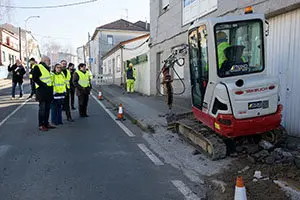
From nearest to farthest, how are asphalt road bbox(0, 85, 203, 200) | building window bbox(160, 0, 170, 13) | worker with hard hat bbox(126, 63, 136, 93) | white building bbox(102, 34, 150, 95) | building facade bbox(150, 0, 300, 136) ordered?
1. asphalt road bbox(0, 85, 203, 200)
2. building facade bbox(150, 0, 300, 136)
3. building window bbox(160, 0, 170, 13)
4. white building bbox(102, 34, 150, 95)
5. worker with hard hat bbox(126, 63, 136, 93)

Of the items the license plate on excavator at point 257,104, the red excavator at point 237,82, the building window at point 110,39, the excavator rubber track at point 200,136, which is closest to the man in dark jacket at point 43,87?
the excavator rubber track at point 200,136

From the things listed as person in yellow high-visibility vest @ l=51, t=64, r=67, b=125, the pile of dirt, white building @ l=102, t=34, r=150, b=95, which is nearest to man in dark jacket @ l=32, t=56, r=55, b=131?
person in yellow high-visibility vest @ l=51, t=64, r=67, b=125

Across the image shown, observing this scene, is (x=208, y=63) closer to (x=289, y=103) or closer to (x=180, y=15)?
(x=289, y=103)

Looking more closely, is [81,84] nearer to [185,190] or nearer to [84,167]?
[84,167]

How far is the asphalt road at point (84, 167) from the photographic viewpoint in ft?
12.9

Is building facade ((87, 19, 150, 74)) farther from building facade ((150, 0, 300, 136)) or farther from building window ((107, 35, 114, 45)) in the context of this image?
building facade ((150, 0, 300, 136))

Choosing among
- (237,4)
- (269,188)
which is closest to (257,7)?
(237,4)

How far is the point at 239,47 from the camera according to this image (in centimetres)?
504

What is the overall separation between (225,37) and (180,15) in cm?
786

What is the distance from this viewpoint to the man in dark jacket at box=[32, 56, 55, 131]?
752 cm

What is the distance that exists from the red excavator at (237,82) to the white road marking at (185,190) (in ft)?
3.63

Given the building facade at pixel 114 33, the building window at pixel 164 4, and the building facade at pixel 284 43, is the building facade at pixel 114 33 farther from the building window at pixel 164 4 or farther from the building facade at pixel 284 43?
the building facade at pixel 284 43

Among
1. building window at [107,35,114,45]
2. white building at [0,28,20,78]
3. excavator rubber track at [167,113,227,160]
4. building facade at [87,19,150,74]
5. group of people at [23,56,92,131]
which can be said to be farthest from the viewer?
building window at [107,35,114,45]

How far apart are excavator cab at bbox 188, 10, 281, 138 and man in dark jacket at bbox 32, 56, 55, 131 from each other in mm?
4522
